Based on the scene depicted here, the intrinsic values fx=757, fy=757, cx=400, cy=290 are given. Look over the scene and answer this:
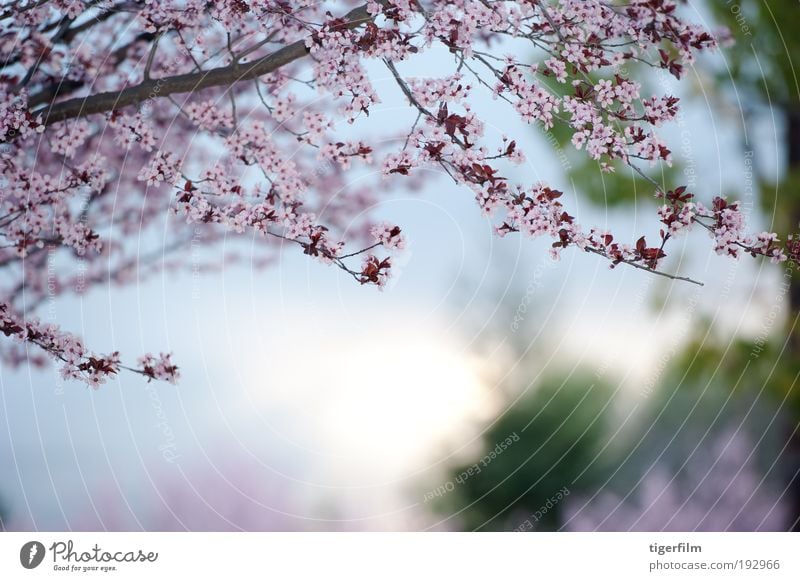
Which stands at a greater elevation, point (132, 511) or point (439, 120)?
point (439, 120)

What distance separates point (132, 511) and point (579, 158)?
5.64 ft

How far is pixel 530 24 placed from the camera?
213cm

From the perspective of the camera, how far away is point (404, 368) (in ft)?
7.54

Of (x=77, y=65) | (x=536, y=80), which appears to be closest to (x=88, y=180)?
(x=77, y=65)

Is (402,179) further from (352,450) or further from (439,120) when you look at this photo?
(352,450)

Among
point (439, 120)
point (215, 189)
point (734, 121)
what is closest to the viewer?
point (439, 120)
